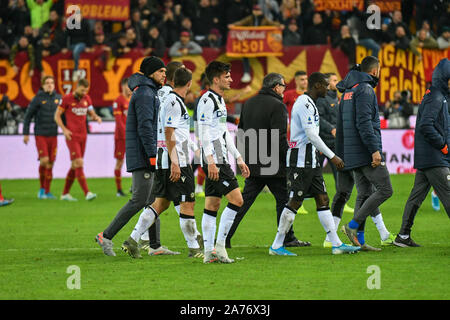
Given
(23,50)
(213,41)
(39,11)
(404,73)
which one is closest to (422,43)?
(404,73)

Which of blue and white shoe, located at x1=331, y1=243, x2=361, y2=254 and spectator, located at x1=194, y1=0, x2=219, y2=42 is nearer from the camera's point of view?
blue and white shoe, located at x1=331, y1=243, x2=361, y2=254

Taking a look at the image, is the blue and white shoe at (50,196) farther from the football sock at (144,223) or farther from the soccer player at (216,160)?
the soccer player at (216,160)

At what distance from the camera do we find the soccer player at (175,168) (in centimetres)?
985

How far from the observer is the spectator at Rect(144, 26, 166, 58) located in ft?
83.9

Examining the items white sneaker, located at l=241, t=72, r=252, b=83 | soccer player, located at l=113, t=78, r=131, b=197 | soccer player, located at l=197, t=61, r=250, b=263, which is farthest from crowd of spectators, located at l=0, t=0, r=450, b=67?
soccer player, located at l=197, t=61, r=250, b=263

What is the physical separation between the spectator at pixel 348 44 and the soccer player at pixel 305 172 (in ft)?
49.8

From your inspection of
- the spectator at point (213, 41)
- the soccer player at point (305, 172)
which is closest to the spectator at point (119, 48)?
the spectator at point (213, 41)

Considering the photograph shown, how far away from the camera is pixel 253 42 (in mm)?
25578

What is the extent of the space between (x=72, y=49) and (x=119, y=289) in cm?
1859

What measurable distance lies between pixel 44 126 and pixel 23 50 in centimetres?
780

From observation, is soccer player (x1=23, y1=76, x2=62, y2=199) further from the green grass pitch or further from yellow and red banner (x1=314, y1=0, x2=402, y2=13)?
yellow and red banner (x1=314, y1=0, x2=402, y2=13)

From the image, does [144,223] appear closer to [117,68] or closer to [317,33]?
[117,68]

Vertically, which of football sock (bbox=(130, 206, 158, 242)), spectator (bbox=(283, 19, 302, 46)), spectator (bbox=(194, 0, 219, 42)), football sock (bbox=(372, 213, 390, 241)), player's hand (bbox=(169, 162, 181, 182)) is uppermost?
spectator (bbox=(194, 0, 219, 42))

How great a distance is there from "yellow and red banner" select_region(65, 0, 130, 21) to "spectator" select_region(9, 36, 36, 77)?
1.70m
